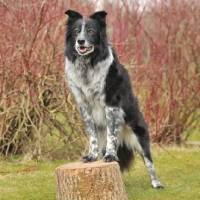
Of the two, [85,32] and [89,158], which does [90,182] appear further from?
[85,32]

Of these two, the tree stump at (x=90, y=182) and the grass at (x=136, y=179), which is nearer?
the tree stump at (x=90, y=182)

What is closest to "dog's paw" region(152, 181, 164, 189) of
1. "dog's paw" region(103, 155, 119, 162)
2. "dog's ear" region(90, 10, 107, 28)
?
"dog's paw" region(103, 155, 119, 162)

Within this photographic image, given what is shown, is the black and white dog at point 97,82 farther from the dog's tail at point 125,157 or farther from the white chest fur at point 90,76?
the dog's tail at point 125,157

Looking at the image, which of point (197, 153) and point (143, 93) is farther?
point (143, 93)

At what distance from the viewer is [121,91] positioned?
561 cm

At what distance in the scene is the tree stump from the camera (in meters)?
4.79

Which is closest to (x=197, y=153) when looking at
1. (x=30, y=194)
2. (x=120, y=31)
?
(x=120, y=31)

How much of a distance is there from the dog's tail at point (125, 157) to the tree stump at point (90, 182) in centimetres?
120

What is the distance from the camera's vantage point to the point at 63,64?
322 inches

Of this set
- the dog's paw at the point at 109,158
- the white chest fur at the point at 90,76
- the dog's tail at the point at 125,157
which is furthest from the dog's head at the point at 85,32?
the dog's tail at the point at 125,157

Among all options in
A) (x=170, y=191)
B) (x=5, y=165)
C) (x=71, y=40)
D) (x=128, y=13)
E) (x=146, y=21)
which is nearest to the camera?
(x=71, y=40)

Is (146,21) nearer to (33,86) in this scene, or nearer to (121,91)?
(33,86)

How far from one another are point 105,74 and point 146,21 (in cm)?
506

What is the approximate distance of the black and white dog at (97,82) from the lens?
535 centimetres
